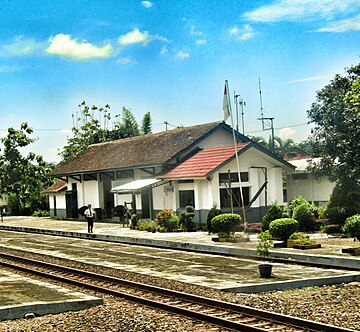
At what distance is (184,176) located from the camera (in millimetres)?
32906

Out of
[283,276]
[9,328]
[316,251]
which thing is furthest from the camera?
[316,251]

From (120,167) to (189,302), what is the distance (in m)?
27.0

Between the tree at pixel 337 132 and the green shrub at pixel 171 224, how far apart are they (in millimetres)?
7599

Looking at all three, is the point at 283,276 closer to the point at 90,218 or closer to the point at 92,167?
the point at 90,218

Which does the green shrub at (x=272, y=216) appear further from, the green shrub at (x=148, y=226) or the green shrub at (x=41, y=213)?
the green shrub at (x=41, y=213)

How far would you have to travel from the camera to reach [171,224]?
31031 mm

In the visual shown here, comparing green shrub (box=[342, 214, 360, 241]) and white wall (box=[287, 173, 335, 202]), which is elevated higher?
white wall (box=[287, 173, 335, 202])

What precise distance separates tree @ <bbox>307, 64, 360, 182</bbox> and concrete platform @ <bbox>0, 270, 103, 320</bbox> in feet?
61.1

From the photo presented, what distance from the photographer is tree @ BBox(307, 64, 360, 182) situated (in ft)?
98.4

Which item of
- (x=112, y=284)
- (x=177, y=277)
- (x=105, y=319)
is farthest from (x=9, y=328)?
(x=177, y=277)

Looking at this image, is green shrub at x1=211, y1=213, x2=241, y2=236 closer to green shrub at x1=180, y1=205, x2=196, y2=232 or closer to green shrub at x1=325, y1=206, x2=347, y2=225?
green shrub at x1=325, y1=206, x2=347, y2=225

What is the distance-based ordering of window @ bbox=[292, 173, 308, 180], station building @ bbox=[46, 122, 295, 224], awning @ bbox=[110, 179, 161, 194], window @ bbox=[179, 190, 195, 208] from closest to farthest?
station building @ bbox=[46, 122, 295, 224] < window @ bbox=[179, 190, 195, 208] < awning @ bbox=[110, 179, 161, 194] < window @ bbox=[292, 173, 308, 180]

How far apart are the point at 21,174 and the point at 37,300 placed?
4892 cm

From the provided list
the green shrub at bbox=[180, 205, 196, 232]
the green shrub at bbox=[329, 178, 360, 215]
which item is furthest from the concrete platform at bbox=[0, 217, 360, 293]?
the green shrub at bbox=[329, 178, 360, 215]
